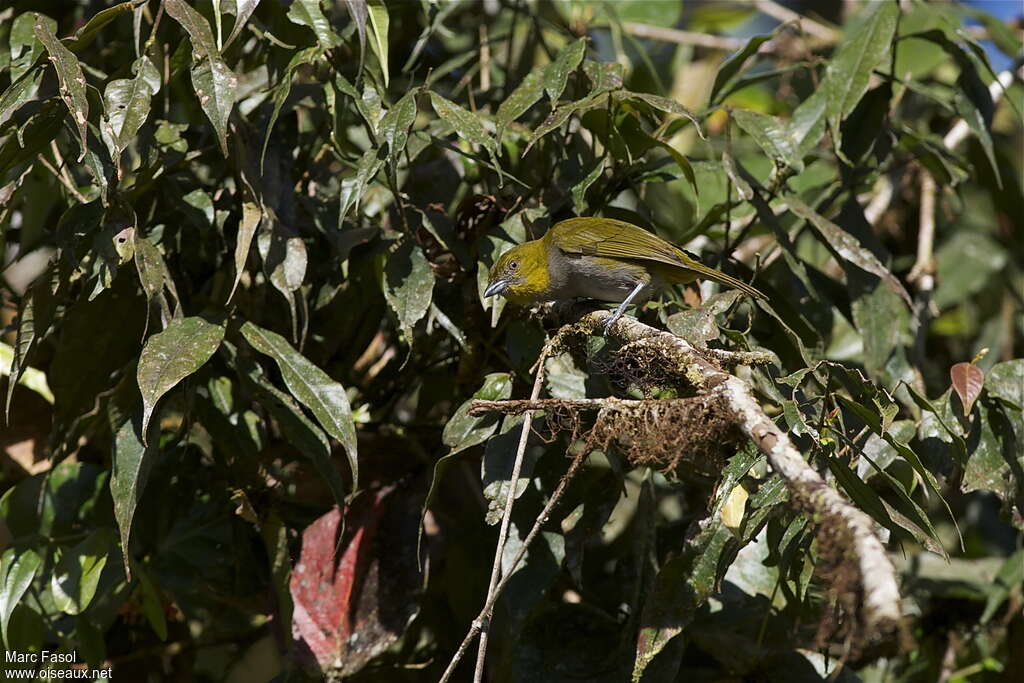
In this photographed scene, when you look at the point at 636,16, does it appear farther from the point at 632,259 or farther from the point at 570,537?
the point at 570,537

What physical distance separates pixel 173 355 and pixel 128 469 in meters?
0.23

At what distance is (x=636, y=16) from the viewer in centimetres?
373

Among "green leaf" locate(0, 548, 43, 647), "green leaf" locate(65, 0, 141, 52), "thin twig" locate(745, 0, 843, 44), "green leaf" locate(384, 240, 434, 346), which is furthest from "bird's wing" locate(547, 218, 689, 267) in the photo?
"thin twig" locate(745, 0, 843, 44)

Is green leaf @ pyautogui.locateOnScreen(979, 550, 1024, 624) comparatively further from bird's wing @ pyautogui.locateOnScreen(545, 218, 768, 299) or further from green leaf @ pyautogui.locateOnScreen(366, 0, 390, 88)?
green leaf @ pyautogui.locateOnScreen(366, 0, 390, 88)

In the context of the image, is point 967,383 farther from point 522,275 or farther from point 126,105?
point 126,105

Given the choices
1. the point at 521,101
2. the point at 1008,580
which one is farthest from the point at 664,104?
the point at 1008,580

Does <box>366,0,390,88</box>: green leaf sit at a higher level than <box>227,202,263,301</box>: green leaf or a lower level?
higher

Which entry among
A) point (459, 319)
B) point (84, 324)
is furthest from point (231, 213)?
point (459, 319)

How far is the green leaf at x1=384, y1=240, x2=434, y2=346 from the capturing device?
1.99 metres

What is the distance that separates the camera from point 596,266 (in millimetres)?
2375

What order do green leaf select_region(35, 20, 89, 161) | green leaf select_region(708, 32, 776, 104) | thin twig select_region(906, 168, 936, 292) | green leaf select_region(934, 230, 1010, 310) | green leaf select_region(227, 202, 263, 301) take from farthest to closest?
green leaf select_region(934, 230, 1010, 310) → thin twig select_region(906, 168, 936, 292) → green leaf select_region(708, 32, 776, 104) → green leaf select_region(227, 202, 263, 301) → green leaf select_region(35, 20, 89, 161)

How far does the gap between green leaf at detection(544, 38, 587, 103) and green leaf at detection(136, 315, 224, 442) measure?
83 cm

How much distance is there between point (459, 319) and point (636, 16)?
6.39 feet

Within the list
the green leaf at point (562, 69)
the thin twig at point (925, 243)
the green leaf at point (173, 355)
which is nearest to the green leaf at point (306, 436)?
the green leaf at point (173, 355)
